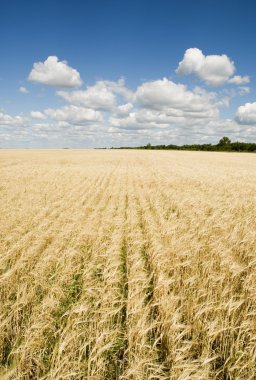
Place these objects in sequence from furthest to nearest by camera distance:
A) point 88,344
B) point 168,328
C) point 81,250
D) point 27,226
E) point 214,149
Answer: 1. point 214,149
2. point 27,226
3. point 81,250
4. point 168,328
5. point 88,344

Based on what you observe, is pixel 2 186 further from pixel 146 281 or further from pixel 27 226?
pixel 146 281

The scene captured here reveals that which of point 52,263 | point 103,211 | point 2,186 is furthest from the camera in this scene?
point 2,186

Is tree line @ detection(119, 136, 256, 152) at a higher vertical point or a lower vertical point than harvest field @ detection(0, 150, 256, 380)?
higher

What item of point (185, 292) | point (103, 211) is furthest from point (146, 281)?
point (103, 211)

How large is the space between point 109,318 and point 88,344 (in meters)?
0.56

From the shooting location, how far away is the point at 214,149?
12050 centimetres

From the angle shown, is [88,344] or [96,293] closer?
Answer: [88,344]

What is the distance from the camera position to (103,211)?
1059cm

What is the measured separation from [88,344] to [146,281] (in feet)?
5.62

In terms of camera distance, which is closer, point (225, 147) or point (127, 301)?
point (127, 301)

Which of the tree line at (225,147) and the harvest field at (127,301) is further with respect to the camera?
the tree line at (225,147)

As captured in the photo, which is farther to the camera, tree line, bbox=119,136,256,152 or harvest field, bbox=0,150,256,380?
tree line, bbox=119,136,256,152

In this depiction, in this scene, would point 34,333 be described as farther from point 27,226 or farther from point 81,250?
point 27,226

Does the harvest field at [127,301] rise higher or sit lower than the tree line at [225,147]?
lower
